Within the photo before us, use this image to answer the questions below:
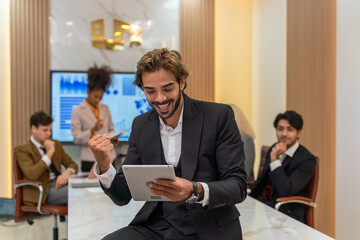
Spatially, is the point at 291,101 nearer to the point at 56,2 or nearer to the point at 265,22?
the point at 265,22

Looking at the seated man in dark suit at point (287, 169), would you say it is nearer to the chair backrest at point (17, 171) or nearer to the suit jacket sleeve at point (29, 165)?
the suit jacket sleeve at point (29, 165)

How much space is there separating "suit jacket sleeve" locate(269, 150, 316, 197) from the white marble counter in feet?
0.98

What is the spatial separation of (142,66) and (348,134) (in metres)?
2.62

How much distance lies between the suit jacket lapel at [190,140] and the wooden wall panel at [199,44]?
4.03 m

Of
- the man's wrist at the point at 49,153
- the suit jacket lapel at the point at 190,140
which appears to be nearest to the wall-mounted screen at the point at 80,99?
the man's wrist at the point at 49,153

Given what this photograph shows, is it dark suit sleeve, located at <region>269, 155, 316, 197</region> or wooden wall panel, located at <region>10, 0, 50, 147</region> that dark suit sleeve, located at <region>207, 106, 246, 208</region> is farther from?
wooden wall panel, located at <region>10, 0, 50, 147</region>

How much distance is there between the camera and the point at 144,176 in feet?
4.95

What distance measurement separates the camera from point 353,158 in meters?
3.61

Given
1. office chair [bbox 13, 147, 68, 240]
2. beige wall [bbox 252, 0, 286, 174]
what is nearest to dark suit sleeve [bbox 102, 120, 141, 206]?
office chair [bbox 13, 147, 68, 240]

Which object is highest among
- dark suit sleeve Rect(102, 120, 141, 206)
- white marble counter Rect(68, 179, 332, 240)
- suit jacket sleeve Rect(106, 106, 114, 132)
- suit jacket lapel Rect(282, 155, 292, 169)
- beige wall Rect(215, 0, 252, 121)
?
beige wall Rect(215, 0, 252, 121)

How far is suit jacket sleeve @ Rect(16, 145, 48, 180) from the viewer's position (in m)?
3.83

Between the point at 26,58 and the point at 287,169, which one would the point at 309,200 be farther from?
the point at 26,58

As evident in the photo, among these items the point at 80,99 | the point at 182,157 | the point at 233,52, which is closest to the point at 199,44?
the point at 233,52

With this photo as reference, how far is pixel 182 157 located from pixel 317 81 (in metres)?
2.95
